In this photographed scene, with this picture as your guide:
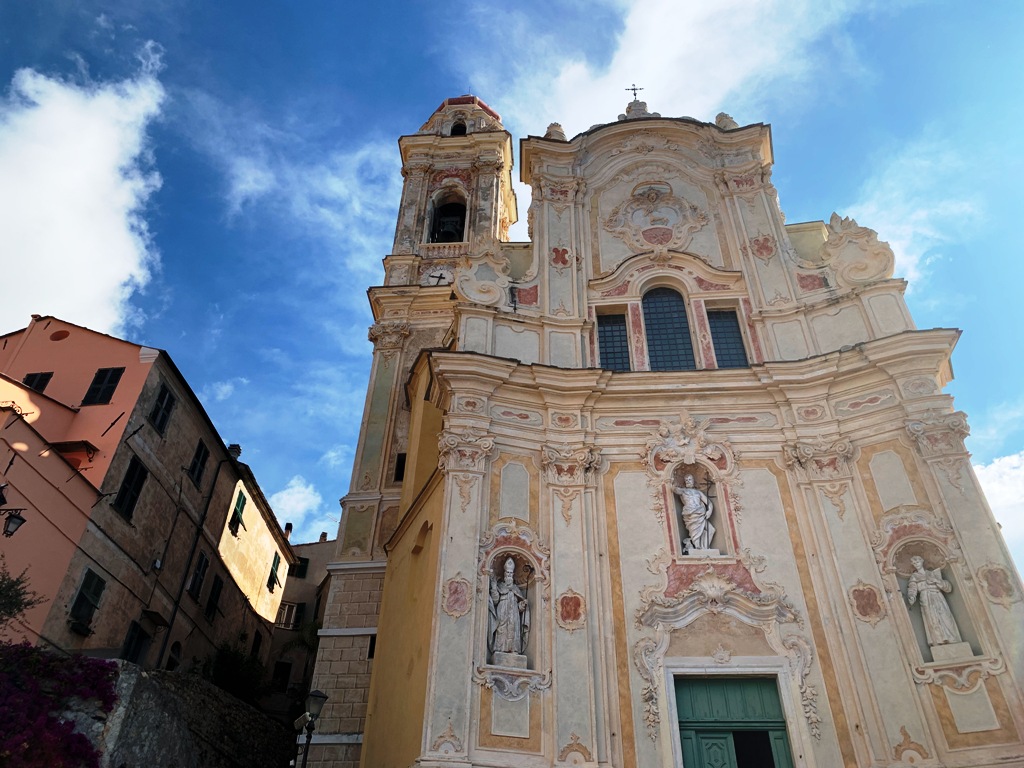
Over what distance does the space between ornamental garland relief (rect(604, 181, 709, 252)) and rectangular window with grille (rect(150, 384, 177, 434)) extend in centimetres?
1127

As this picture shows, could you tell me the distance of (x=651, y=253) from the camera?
59.9 ft

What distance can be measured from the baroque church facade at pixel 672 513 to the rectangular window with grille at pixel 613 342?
6 cm

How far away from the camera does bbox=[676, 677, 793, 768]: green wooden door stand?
11.8m

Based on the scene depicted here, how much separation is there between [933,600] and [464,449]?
7.81 metres

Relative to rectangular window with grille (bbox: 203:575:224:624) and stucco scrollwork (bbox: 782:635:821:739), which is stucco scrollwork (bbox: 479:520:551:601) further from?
rectangular window with grille (bbox: 203:575:224:624)

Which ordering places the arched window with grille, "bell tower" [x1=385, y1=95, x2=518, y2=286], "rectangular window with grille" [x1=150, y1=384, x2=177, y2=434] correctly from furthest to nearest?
"bell tower" [x1=385, y1=95, x2=518, y2=286], "rectangular window with grille" [x1=150, y1=384, x2=177, y2=434], the arched window with grille

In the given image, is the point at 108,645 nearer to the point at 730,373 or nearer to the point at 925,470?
the point at 730,373

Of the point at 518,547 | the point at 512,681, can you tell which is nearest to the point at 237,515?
the point at 518,547

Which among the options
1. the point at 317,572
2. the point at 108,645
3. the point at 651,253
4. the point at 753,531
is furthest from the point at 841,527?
the point at 317,572

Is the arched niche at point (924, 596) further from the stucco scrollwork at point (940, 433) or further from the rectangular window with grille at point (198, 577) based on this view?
the rectangular window with grille at point (198, 577)

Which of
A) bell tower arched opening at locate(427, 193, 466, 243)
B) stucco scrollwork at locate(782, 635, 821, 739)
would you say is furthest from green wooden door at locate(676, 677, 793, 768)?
bell tower arched opening at locate(427, 193, 466, 243)

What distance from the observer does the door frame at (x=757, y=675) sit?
1175 cm

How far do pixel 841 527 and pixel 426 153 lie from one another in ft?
67.6

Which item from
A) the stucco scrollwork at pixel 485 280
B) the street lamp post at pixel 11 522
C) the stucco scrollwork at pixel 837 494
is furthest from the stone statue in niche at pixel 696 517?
the street lamp post at pixel 11 522
